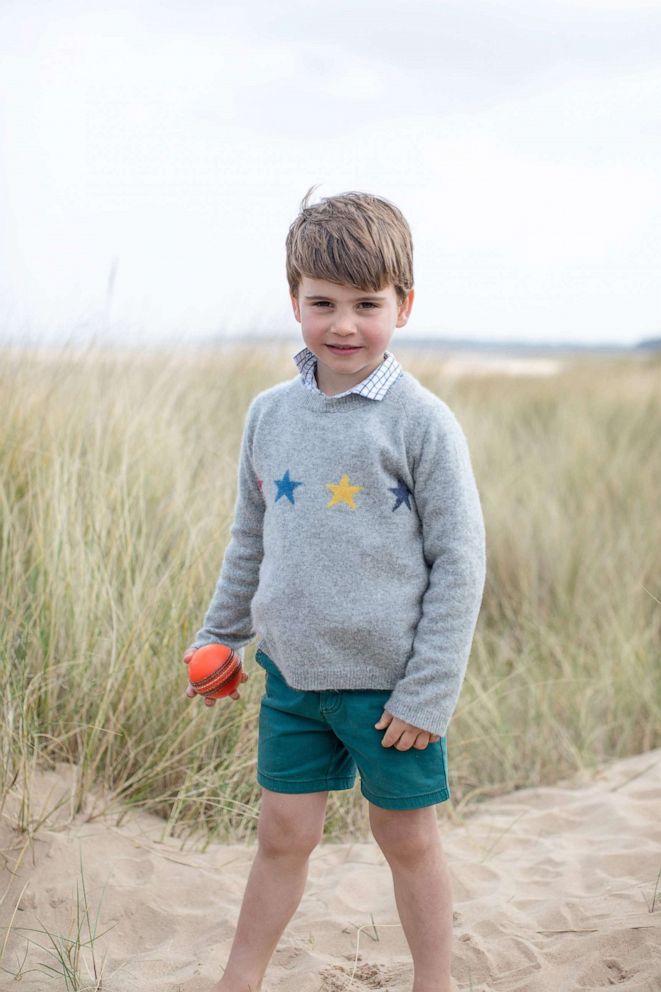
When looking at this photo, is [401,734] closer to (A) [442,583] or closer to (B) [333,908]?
(A) [442,583]

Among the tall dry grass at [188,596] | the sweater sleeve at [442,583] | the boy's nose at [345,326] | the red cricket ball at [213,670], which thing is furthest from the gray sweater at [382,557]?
the tall dry grass at [188,596]

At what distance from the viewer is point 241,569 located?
2393 millimetres

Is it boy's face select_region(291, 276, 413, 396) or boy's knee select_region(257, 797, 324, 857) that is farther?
boy's knee select_region(257, 797, 324, 857)

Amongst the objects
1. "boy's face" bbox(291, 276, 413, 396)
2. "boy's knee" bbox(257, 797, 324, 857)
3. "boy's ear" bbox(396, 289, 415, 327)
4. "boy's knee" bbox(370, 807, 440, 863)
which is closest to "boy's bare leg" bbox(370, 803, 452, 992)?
"boy's knee" bbox(370, 807, 440, 863)

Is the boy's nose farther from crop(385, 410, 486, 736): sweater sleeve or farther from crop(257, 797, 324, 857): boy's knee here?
crop(257, 797, 324, 857): boy's knee

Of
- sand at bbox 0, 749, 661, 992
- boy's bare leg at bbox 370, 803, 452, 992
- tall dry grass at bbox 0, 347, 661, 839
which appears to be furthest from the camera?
tall dry grass at bbox 0, 347, 661, 839

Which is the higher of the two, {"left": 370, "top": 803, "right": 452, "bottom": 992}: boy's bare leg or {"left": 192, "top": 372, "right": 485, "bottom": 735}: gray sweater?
{"left": 192, "top": 372, "right": 485, "bottom": 735}: gray sweater

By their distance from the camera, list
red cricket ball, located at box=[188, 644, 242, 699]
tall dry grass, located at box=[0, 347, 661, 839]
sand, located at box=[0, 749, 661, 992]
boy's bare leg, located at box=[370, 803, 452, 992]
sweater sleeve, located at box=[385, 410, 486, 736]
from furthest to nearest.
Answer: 1. tall dry grass, located at box=[0, 347, 661, 839]
2. sand, located at box=[0, 749, 661, 992]
3. red cricket ball, located at box=[188, 644, 242, 699]
4. boy's bare leg, located at box=[370, 803, 452, 992]
5. sweater sleeve, located at box=[385, 410, 486, 736]

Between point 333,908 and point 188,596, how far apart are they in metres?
1.02

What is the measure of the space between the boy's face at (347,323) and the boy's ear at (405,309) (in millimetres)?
33

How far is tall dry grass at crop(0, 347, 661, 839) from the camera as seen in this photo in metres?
3.09

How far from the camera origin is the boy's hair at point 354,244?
80.3 inches

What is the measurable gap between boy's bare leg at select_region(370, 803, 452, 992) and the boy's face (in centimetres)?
90

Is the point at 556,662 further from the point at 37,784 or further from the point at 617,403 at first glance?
the point at 617,403
